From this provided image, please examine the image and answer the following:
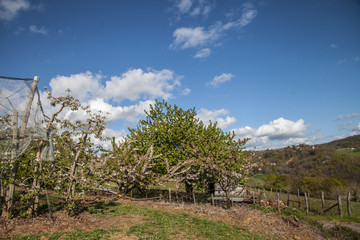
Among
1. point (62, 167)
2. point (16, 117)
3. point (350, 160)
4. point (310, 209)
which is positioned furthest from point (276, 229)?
point (350, 160)

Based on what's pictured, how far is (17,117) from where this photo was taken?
269 inches

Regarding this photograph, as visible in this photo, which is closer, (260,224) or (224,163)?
(260,224)

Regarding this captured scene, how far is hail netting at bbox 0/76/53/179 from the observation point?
Result: 614cm

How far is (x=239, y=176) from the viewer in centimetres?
1528

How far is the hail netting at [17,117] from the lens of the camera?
6.14 metres

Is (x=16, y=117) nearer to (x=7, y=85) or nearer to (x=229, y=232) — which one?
→ (x=7, y=85)

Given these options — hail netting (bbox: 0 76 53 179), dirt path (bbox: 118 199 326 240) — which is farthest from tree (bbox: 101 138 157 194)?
hail netting (bbox: 0 76 53 179)

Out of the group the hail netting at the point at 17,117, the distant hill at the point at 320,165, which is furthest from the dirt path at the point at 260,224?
the distant hill at the point at 320,165

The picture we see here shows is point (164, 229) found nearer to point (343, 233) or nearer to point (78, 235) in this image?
point (78, 235)

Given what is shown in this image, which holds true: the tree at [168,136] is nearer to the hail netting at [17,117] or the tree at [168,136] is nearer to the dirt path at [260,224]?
the dirt path at [260,224]

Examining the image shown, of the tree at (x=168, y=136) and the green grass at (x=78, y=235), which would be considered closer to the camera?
the green grass at (x=78, y=235)

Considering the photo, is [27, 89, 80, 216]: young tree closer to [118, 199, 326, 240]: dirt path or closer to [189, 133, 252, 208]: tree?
[118, 199, 326, 240]: dirt path

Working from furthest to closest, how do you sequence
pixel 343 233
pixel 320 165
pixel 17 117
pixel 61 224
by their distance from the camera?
pixel 320 165, pixel 343 233, pixel 61 224, pixel 17 117

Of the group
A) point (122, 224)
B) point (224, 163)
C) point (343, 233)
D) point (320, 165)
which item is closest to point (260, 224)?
point (224, 163)
